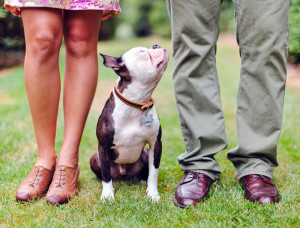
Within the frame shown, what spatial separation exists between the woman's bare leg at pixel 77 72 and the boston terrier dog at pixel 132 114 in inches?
9.5

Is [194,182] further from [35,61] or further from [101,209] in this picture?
[35,61]

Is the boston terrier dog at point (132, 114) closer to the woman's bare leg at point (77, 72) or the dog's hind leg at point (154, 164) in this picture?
the dog's hind leg at point (154, 164)

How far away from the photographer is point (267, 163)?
2.26 m

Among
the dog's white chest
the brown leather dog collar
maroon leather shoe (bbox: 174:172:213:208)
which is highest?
the brown leather dog collar

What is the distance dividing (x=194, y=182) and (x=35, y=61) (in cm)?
121

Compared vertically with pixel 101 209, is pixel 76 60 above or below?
above

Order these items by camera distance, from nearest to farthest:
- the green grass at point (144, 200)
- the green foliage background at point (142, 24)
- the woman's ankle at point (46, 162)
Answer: the green grass at point (144, 200), the woman's ankle at point (46, 162), the green foliage background at point (142, 24)

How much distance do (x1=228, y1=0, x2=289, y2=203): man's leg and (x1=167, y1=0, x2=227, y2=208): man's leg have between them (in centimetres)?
15

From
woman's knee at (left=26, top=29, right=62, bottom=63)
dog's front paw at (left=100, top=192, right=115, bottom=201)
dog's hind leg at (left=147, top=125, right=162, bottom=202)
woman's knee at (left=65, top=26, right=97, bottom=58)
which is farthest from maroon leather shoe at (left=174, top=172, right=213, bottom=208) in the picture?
woman's knee at (left=26, top=29, right=62, bottom=63)

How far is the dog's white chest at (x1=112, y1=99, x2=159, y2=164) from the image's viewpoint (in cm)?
213

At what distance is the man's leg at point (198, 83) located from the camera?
219 centimetres

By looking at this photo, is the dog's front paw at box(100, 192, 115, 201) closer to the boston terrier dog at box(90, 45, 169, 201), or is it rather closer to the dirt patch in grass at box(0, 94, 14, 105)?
the boston terrier dog at box(90, 45, 169, 201)

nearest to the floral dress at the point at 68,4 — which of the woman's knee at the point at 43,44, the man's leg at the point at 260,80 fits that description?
the woman's knee at the point at 43,44

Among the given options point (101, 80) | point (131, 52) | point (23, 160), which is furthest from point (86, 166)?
point (101, 80)
